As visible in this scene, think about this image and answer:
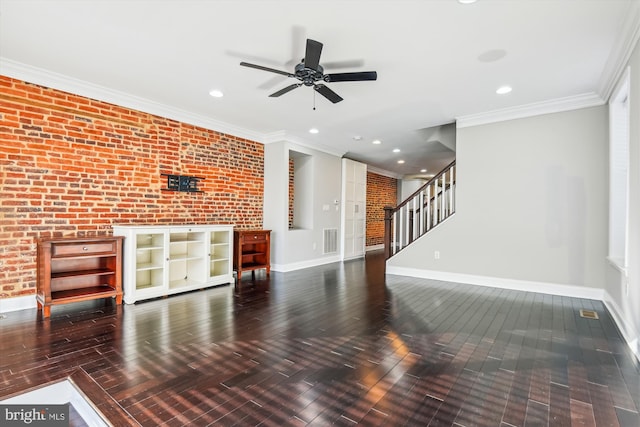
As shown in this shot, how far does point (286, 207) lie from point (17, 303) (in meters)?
3.86

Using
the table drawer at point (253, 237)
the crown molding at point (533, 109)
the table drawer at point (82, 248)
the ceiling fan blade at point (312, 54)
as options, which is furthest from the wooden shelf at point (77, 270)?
the crown molding at point (533, 109)

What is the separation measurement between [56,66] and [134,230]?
75.2 inches

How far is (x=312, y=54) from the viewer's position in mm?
2648

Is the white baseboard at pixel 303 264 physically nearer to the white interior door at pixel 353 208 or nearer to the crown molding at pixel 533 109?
the white interior door at pixel 353 208

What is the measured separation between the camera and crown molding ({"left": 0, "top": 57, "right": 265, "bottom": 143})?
10.9 feet

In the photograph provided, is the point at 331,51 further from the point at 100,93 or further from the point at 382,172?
the point at 382,172

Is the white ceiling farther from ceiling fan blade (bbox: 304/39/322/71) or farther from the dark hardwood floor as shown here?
the dark hardwood floor

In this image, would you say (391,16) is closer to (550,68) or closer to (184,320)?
(550,68)

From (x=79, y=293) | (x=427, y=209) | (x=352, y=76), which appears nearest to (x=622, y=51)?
(x=352, y=76)

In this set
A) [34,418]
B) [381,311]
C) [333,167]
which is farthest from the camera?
[333,167]

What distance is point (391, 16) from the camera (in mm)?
2477

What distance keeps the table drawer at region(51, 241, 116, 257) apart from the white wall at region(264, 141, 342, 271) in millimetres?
2854

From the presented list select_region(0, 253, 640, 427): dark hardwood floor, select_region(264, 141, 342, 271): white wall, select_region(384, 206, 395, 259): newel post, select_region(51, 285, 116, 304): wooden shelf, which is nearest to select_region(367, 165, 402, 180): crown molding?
Answer: select_region(264, 141, 342, 271): white wall

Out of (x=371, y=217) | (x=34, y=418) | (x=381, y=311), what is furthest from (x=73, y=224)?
(x=371, y=217)
